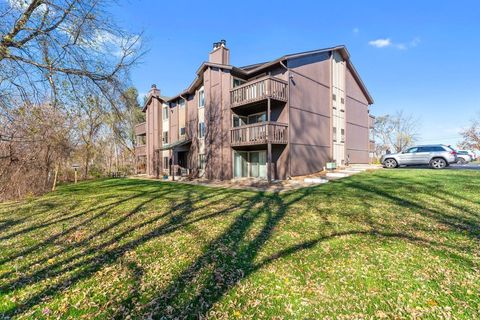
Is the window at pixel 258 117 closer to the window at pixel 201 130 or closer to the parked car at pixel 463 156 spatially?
the window at pixel 201 130

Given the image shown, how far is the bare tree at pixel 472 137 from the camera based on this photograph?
3300 centimetres

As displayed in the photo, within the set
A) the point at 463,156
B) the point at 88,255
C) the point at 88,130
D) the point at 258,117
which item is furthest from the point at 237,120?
the point at 88,130

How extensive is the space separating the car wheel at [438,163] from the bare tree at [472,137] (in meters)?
27.7

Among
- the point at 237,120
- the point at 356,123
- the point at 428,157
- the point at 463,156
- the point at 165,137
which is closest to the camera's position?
the point at 428,157

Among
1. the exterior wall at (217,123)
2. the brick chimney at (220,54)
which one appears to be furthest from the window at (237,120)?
the brick chimney at (220,54)

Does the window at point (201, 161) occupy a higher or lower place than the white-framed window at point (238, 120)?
lower

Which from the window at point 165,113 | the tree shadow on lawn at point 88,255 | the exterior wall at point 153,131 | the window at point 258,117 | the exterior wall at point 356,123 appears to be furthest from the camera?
the exterior wall at point 153,131

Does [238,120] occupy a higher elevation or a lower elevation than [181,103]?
lower

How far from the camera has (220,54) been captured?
17.1 meters

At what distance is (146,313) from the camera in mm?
3000

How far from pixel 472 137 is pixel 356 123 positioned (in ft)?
85.5

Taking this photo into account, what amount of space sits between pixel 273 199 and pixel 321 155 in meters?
9.33

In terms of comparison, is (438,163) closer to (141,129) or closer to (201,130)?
(201,130)

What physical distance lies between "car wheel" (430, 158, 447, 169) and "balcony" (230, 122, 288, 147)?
10.2 metres
